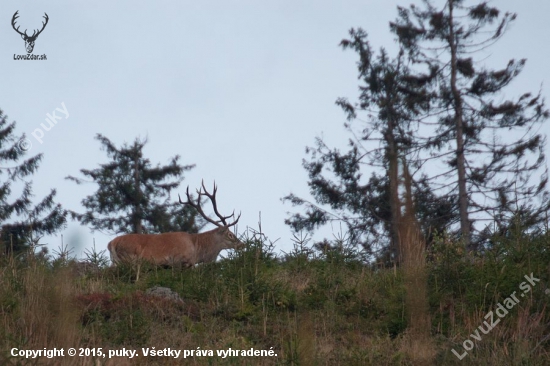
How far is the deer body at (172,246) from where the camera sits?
13.8 metres

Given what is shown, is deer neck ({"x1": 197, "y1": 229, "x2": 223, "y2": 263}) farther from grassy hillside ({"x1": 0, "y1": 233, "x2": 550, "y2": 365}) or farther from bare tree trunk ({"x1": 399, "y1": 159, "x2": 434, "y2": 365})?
bare tree trunk ({"x1": 399, "y1": 159, "x2": 434, "y2": 365})

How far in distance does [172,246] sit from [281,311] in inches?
247

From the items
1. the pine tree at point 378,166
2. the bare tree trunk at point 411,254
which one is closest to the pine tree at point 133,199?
the pine tree at point 378,166

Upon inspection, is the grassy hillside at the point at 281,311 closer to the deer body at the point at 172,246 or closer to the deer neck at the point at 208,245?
the deer body at the point at 172,246

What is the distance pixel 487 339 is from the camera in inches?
268

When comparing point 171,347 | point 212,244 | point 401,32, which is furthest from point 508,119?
point 171,347

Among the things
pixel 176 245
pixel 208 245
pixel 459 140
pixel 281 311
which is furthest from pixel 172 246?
pixel 459 140

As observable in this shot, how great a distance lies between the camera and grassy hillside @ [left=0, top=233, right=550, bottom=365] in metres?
6.38

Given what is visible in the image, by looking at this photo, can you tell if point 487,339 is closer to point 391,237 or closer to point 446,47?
point 391,237

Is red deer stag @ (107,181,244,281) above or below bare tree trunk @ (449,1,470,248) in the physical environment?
below

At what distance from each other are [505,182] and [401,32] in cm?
592

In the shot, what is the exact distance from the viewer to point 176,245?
14.4m

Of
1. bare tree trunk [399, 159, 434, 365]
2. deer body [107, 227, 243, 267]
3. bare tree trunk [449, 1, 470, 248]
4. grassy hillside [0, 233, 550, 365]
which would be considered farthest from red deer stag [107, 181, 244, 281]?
bare tree trunk [399, 159, 434, 365]

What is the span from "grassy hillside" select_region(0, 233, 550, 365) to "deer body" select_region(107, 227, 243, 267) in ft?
12.0
